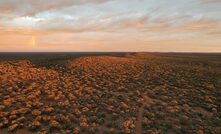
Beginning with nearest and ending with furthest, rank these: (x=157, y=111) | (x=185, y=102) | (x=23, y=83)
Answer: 1. (x=157, y=111)
2. (x=185, y=102)
3. (x=23, y=83)

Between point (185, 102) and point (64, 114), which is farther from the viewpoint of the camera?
point (185, 102)

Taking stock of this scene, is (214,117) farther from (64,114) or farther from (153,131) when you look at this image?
(64,114)

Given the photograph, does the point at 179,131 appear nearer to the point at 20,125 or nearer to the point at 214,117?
the point at 214,117

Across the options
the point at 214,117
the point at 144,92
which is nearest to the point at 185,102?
the point at 214,117

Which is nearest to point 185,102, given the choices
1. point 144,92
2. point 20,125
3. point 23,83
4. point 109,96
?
point 144,92

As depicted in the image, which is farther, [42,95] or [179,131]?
[42,95]

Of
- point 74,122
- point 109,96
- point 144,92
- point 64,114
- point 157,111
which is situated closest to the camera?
point 74,122

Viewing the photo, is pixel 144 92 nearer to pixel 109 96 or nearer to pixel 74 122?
pixel 109 96

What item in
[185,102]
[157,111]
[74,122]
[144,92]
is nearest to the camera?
[74,122]

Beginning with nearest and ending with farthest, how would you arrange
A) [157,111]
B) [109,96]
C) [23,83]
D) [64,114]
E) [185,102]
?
[64,114], [157,111], [185,102], [109,96], [23,83]
